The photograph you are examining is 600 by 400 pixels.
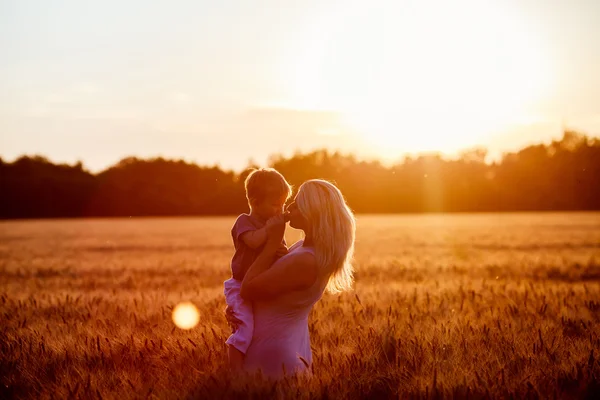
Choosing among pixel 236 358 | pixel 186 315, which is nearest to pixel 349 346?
pixel 236 358

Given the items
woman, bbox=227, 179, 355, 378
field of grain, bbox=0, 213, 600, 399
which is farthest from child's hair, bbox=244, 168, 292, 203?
field of grain, bbox=0, 213, 600, 399

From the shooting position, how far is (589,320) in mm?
6371

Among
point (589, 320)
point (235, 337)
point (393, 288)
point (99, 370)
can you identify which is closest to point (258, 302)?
point (235, 337)

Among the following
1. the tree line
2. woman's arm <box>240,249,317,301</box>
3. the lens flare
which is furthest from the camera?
the tree line

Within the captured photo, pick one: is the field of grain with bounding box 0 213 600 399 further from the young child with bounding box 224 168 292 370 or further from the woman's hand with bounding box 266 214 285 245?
the woman's hand with bounding box 266 214 285 245

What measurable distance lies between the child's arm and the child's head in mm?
Result: 187

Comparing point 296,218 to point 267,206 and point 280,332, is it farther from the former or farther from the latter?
point 280,332

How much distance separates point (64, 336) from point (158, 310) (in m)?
1.77

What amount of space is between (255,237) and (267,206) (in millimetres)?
262

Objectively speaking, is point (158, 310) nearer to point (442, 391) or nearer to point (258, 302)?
point (258, 302)

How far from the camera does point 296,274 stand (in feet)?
14.3

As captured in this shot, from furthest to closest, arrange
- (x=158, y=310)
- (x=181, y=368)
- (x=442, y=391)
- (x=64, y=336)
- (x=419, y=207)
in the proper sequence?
1. (x=419, y=207)
2. (x=158, y=310)
3. (x=64, y=336)
4. (x=181, y=368)
5. (x=442, y=391)

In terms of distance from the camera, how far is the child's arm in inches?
173

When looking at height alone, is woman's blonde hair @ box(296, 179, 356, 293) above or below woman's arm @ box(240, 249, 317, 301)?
above
